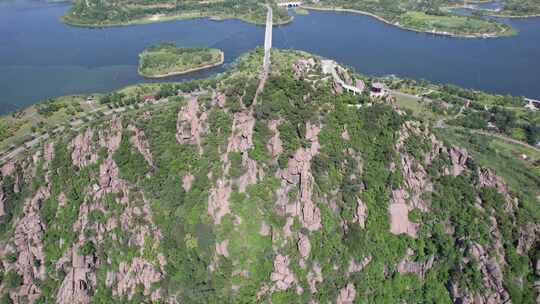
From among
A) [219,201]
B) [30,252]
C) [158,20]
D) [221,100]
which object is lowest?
[30,252]

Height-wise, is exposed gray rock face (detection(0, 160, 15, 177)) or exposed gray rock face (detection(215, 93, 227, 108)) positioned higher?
exposed gray rock face (detection(215, 93, 227, 108))

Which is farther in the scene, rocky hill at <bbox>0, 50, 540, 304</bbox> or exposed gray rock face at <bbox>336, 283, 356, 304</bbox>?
exposed gray rock face at <bbox>336, 283, 356, 304</bbox>

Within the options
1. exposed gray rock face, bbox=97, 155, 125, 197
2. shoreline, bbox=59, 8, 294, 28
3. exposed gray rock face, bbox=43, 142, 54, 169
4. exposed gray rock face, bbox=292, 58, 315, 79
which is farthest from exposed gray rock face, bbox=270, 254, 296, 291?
shoreline, bbox=59, 8, 294, 28

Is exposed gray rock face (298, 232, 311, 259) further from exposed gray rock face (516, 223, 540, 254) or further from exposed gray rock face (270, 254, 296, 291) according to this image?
exposed gray rock face (516, 223, 540, 254)

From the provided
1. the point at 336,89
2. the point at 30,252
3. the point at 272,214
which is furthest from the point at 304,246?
the point at 30,252

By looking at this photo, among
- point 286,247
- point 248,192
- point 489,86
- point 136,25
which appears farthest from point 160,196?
point 136,25

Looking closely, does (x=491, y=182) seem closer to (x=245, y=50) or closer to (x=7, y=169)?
(x=7, y=169)

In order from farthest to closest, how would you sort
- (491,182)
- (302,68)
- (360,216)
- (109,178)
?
1. (302,68)
2. (491,182)
3. (109,178)
4. (360,216)
